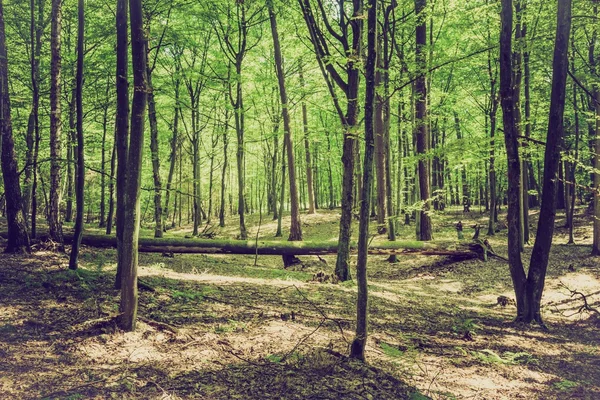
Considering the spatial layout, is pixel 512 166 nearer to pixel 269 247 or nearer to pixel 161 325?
pixel 161 325

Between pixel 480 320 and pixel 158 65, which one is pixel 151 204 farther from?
pixel 480 320

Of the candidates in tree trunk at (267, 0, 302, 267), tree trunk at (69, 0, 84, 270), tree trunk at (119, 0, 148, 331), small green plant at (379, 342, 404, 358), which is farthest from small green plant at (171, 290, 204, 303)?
tree trunk at (267, 0, 302, 267)

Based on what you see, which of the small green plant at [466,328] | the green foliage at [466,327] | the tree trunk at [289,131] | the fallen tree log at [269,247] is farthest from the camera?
the tree trunk at [289,131]

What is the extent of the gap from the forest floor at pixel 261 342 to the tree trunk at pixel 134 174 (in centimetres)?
49

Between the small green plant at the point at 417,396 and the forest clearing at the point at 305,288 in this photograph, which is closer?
the small green plant at the point at 417,396

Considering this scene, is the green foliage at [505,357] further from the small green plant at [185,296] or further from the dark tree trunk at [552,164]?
the small green plant at [185,296]

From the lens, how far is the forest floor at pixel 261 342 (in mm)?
4465

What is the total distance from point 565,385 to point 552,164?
4.43 meters

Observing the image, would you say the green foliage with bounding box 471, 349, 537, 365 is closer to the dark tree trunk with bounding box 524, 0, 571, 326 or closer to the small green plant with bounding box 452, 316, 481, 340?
the small green plant with bounding box 452, 316, 481, 340

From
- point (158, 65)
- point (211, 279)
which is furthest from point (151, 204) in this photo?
point (211, 279)

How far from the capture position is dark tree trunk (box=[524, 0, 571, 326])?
7.70 meters

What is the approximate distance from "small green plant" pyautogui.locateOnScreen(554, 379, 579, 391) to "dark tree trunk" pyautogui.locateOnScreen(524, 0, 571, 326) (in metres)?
2.81

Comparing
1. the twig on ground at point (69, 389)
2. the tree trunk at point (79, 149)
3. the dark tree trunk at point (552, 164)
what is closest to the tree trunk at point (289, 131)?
the tree trunk at point (79, 149)

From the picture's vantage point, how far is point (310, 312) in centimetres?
775
